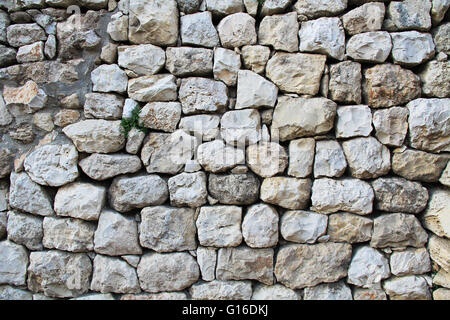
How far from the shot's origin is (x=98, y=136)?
216 cm

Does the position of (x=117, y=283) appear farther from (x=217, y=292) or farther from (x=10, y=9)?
(x=10, y=9)

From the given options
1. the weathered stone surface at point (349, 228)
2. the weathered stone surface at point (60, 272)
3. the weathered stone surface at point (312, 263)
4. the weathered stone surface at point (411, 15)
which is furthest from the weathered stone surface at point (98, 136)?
the weathered stone surface at point (411, 15)

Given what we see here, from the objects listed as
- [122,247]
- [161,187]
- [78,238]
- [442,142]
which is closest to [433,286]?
[442,142]

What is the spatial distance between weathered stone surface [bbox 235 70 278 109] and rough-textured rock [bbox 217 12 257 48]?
0.23 meters

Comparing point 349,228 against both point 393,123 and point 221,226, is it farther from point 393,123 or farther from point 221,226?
point 221,226

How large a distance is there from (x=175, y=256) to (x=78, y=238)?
0.74 meters

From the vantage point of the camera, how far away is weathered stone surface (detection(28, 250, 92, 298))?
7.19 feet

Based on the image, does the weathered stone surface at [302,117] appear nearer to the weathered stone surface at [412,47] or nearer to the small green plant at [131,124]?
the weathered stone surface at [412,47]

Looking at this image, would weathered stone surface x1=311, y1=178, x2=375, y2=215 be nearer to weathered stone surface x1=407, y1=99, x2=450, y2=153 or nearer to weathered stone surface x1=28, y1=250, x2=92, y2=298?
weathered stone surface x1=407, y1=99, x2=450, y2=153

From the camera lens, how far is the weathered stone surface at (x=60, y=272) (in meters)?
2.19

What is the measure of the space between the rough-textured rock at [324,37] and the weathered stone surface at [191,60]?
69cm

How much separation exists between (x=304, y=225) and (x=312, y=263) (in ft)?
0.95

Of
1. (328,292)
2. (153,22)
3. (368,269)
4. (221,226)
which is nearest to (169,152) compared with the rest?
(221,226)

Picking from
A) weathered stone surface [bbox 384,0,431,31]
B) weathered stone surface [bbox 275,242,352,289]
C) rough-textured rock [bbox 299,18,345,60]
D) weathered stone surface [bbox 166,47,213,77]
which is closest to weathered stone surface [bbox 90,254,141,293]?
weathered stone surface [bbox 275,242,352,289]
